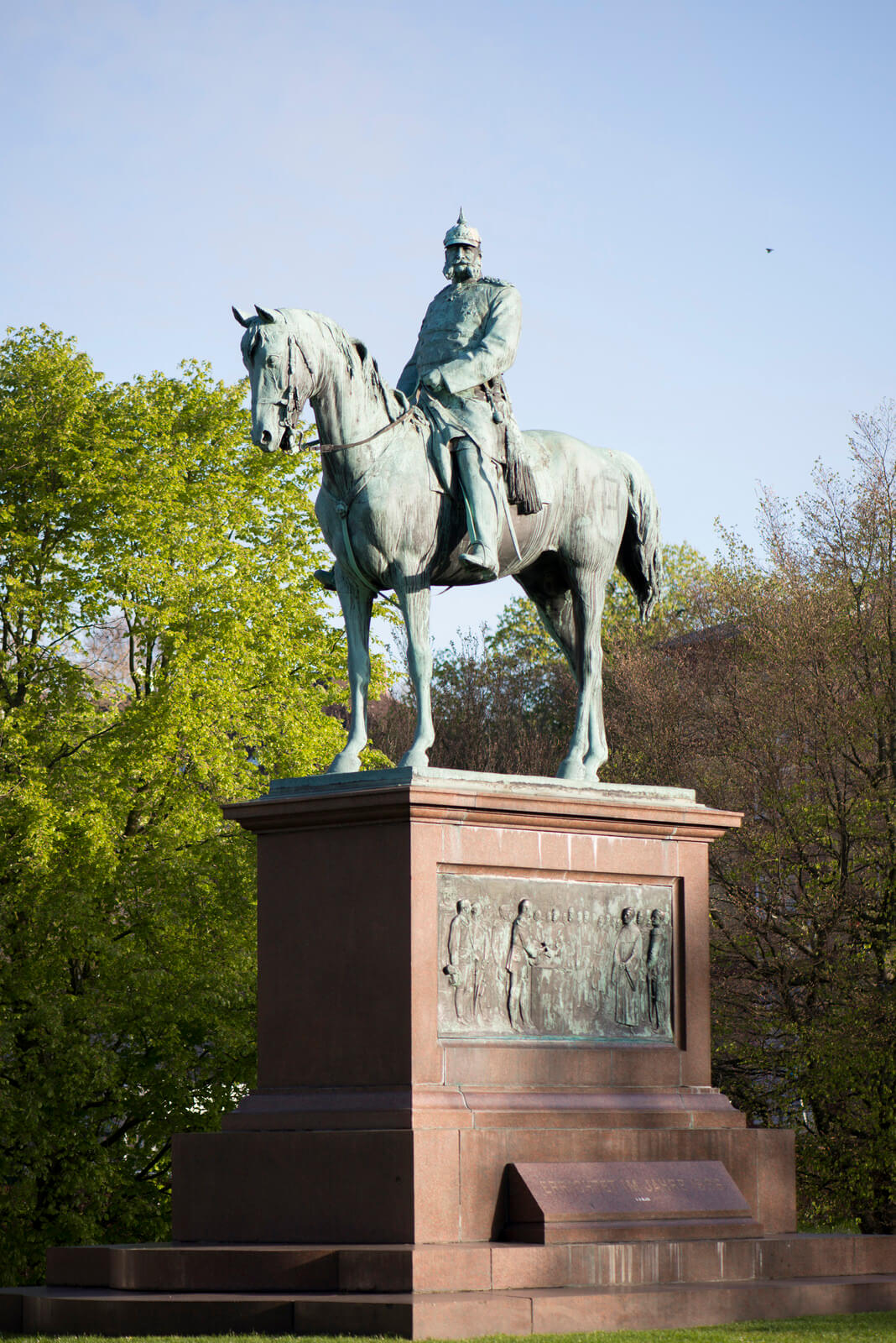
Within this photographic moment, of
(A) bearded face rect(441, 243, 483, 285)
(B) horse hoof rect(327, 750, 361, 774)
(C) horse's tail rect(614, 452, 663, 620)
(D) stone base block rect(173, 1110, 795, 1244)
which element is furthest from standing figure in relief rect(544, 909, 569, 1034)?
(A) bearded face rect(441, 243, 483, 285)

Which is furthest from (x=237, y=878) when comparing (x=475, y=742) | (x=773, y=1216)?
(x=475, y=742)

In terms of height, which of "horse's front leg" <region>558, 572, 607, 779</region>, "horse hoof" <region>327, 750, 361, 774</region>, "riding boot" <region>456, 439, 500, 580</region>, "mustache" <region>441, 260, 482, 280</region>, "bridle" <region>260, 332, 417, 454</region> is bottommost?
"horse hoof" <region>327, 750, 361, 774</region>

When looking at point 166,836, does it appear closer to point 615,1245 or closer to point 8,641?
point 8,641

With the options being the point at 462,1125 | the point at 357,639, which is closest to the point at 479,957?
the point at 462,1125

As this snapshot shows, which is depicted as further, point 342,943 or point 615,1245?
point 342,943

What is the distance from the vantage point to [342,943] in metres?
11.3

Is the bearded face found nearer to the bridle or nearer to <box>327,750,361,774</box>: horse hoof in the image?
the bridle

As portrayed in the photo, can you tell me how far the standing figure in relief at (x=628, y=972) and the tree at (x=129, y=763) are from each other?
12.7 m

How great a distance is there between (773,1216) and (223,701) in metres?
14.6

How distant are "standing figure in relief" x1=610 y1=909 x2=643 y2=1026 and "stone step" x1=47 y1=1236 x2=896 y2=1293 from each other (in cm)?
157

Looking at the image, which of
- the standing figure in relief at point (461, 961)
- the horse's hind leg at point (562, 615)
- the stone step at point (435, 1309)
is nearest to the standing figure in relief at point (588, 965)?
the standing figure in relief at point (461, 961)

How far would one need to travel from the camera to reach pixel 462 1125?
35.2 ft

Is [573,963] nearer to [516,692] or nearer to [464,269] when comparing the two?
[464,269]

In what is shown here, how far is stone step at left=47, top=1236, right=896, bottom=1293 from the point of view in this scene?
32.4ft
